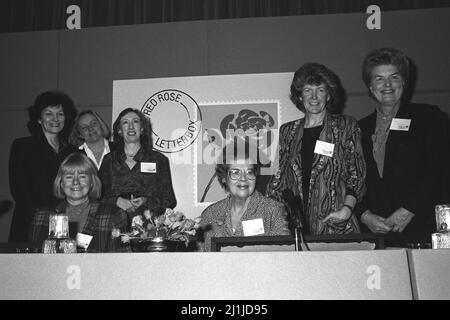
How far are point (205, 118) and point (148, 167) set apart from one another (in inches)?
27.9

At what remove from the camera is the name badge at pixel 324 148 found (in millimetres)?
3631

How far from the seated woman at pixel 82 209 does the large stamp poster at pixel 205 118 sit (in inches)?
42.7

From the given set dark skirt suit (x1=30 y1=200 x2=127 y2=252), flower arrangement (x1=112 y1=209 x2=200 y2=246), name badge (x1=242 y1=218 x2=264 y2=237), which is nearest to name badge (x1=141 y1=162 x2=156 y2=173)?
dark skirt suit (x1=30 y1=200 x2=127 y2=252)

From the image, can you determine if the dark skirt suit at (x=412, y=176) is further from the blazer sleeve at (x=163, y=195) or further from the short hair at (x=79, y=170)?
the short hair at (x=79, y=170)

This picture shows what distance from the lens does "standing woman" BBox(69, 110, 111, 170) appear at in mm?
4617

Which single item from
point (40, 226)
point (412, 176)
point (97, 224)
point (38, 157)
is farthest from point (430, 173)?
point (38, 157)

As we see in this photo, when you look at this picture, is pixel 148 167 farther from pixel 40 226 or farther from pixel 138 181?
pixel 40 226

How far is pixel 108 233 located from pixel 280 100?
72.6 inches

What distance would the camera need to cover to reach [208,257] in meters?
1.64

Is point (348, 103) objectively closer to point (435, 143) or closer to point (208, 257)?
point (435, 143)

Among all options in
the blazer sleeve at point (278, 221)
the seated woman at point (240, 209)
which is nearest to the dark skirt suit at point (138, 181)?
the seated woman at point (240, 209)

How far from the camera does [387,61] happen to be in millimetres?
4035

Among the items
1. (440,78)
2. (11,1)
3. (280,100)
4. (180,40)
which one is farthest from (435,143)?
(11,1)

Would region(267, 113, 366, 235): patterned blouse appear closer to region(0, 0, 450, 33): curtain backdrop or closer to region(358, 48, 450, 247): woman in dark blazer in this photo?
region(358, 48, 450, 247): woman in dark blazer
